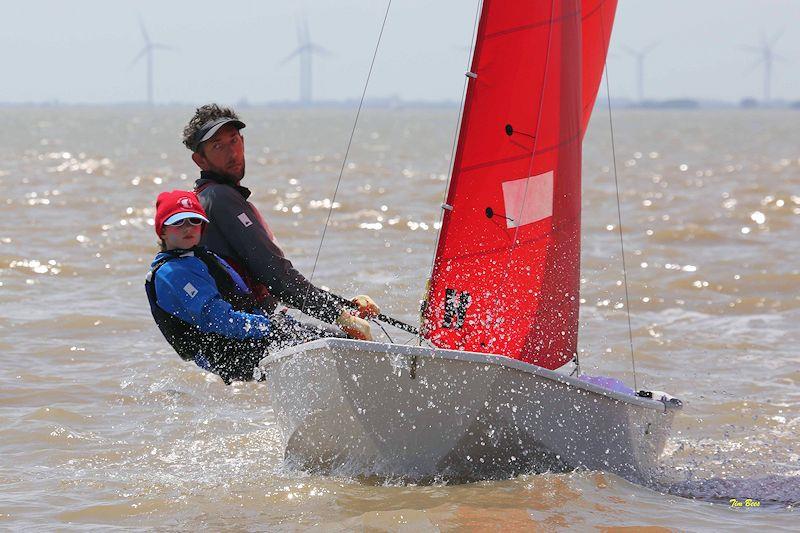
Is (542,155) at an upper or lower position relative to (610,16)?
lower

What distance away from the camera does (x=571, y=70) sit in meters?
5.10

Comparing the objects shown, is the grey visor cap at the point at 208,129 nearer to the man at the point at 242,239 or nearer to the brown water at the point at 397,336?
the man at the point at 242,239

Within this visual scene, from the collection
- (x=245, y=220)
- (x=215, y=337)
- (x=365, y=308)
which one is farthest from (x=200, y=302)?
(x=365, y=308)

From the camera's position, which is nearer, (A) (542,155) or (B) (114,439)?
(A) (542,155)

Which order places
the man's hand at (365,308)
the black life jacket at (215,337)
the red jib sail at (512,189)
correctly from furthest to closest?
1. the man's hand at (365,308)
2. the red jib sail at (512,189)
3. the black life jacket at (215,337)

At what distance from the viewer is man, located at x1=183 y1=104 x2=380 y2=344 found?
4918 millimetres

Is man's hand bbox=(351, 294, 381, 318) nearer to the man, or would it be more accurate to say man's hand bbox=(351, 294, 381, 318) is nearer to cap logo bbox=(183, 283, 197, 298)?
the man

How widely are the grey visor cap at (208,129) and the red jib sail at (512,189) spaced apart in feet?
3.06

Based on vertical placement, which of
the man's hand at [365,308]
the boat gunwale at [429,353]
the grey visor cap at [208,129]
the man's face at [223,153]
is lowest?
the boat gunwale at [429,353]

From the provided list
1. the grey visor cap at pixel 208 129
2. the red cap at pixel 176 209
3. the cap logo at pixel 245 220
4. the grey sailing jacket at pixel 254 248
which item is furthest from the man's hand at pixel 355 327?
the grey visor cap at pixel 208 129

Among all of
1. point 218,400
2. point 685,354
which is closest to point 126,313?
point 218,400

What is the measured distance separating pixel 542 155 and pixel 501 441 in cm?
116

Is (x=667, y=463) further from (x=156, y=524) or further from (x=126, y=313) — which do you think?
(x=126, y=313)

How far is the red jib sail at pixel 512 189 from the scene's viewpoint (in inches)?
193
